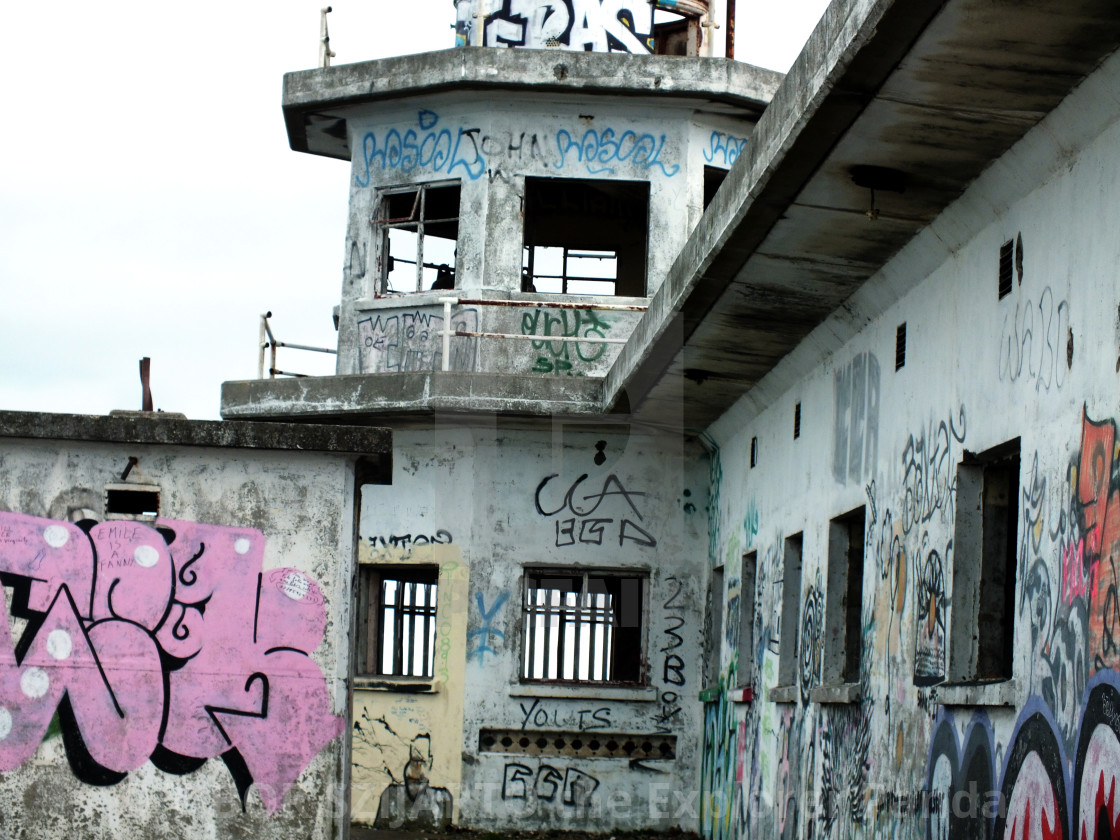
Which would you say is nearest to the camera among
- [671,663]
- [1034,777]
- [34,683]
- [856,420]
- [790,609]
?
[1034,777]

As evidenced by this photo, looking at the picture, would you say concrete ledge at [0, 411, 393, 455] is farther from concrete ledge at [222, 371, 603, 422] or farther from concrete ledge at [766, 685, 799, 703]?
concrete ledge at [222, 371, 603, 422]

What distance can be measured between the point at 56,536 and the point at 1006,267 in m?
6.04

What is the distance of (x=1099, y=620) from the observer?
6070mm

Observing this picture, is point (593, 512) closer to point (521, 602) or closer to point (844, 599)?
point (521, 602)

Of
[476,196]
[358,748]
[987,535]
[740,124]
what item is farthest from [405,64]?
[987,535]

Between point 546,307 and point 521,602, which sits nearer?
point 521,602

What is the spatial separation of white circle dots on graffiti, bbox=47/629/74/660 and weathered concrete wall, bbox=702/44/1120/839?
4.96 meters

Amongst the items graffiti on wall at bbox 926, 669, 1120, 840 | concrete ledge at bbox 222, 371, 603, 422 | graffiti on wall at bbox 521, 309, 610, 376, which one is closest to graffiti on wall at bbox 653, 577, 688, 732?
concrete ledge at bbox 222, 371, 603, 422

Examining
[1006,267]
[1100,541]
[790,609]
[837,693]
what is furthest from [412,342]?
[1100,541]

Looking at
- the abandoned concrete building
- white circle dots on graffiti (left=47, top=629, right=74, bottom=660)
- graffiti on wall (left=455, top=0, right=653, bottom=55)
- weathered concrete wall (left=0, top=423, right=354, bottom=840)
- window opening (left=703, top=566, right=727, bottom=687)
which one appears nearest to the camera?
the abandoned concrete building

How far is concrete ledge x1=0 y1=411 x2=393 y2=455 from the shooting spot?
9898 mm

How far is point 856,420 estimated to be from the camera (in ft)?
34.1

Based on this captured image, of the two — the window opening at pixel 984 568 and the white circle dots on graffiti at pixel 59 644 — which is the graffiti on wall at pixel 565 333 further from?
the window opening at pixel 984 568

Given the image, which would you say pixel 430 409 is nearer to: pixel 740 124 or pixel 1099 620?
pixel 740 124
